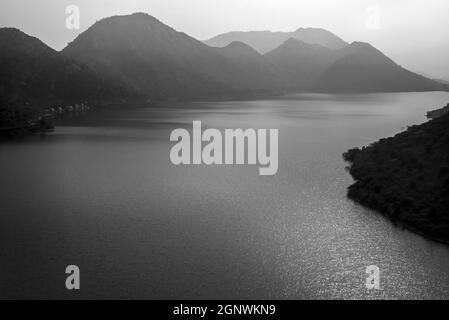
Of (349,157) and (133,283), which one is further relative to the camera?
(349,157)

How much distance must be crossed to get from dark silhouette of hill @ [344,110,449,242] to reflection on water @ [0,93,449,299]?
2.09 metres

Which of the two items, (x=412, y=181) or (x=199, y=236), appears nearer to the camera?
(x=199, y=236)

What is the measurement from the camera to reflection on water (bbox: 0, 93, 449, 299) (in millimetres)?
32750

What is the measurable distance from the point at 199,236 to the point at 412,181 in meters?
26.3

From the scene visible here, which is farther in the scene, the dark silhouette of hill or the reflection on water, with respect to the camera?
the dark silhouette of hill

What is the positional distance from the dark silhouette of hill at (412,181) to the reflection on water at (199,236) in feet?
6.85

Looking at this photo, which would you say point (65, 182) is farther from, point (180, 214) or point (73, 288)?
point (73, 288)

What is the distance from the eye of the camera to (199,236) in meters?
41.3

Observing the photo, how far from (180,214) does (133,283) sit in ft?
51.2

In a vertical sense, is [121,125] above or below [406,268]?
above

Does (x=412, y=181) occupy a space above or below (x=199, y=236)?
above

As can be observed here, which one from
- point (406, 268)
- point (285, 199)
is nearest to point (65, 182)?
point (285, 199)

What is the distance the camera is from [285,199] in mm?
54312
